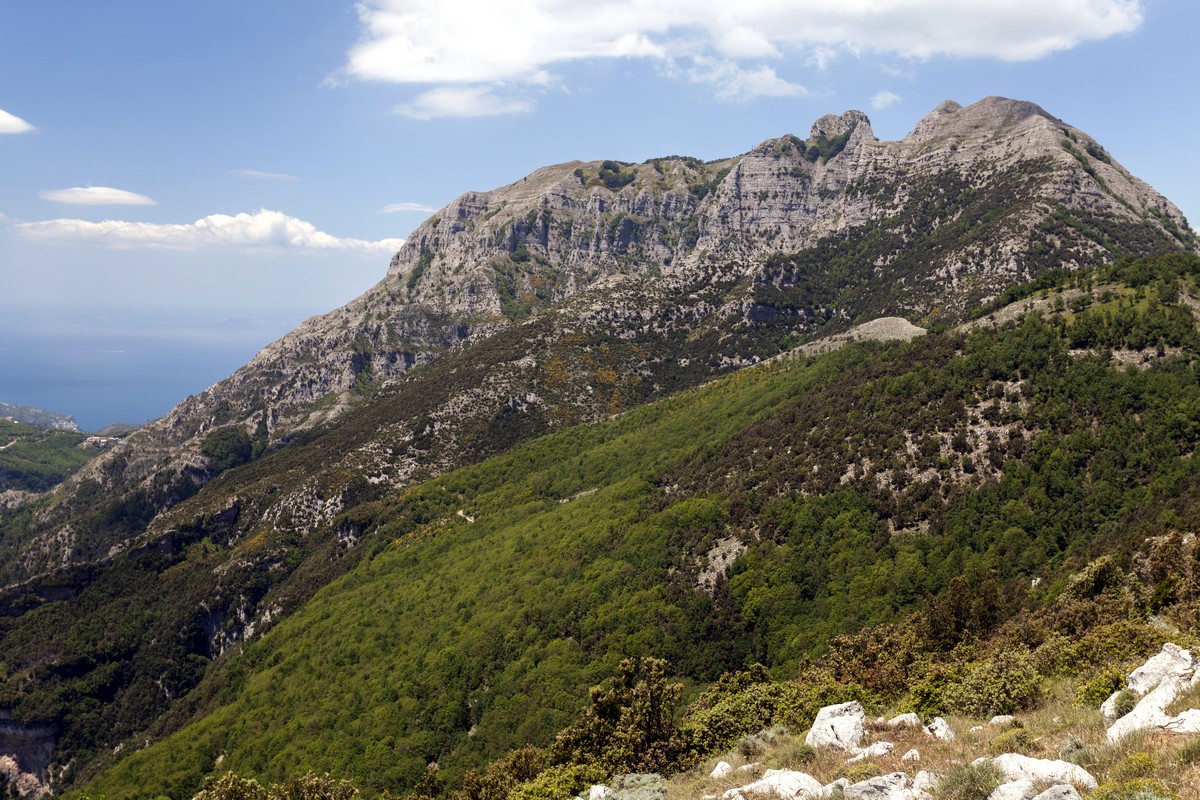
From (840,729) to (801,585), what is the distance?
46186 millimetres

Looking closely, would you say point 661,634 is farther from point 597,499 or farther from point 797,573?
point 597,499

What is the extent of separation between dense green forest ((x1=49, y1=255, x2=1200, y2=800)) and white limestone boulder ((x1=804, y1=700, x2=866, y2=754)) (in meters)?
5.27

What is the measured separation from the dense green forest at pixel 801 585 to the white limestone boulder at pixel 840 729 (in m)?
5.27

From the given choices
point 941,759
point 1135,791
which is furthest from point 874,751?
point 1135,791

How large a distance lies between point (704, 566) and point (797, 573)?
12.4 m

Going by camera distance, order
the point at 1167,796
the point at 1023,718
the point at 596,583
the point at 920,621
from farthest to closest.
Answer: the point at 596,583
the point at 920,621
the point at 1023,718
the point at 1167,796

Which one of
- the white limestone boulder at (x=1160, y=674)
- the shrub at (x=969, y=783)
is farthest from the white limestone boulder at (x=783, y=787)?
the white limestone boulder at (x=1160, y=674)

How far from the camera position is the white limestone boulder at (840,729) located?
94.7ft

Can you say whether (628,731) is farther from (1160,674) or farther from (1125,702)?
(1160,674)

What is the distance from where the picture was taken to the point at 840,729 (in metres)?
29.7

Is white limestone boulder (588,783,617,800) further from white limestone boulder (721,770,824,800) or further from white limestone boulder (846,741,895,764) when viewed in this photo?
white limestone boulder (846,741,895,764)

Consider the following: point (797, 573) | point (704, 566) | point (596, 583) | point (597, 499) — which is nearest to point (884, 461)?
point (797, 573)

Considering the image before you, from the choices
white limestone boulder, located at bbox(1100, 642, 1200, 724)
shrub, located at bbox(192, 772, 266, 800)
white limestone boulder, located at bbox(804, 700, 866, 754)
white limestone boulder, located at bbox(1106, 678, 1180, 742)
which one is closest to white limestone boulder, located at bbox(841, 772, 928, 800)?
white limestone boulder, located at bbox(1106, 678, 1180, 742)

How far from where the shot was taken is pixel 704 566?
8256cm
